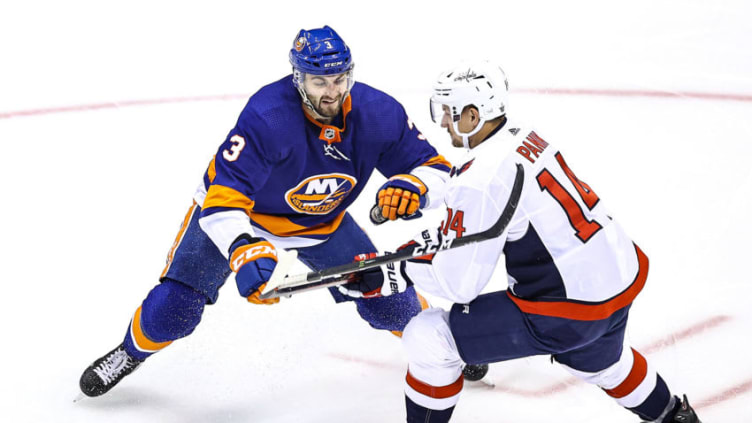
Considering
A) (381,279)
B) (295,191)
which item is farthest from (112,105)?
(381,279)

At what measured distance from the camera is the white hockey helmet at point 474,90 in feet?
7.50

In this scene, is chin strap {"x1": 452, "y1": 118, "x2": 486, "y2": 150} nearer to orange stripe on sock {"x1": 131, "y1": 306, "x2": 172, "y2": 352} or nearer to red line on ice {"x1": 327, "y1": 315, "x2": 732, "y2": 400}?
red line on ice {"x1": 327, "y1": 315, "x2": 732, "y2": 400}

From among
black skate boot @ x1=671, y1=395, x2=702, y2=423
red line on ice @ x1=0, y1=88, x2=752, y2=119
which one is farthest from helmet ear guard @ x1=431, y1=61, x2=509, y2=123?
red line on ice @ x1=0, y1=88, x2=752, y2=119

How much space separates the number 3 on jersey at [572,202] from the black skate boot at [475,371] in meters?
0.97

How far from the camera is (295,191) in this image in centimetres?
280

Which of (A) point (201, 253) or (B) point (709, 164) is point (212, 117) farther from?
(B) point (709, 164)

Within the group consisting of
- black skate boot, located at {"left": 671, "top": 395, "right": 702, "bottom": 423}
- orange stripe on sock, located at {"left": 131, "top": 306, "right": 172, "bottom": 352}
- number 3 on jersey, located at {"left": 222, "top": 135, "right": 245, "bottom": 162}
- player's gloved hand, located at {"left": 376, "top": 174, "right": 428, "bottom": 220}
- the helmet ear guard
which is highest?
the helmet ear guard

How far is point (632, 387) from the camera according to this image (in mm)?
2533

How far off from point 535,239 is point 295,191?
871 mm

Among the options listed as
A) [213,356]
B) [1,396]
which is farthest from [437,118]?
[1,396]

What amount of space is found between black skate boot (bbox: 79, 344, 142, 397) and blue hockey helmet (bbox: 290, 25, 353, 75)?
118 cm

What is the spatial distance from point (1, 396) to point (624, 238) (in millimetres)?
2120

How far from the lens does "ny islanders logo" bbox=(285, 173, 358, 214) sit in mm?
2793

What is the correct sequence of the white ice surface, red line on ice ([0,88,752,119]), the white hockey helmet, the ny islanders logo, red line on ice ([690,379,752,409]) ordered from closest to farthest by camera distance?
the white hockey helmet, the ny islanders logo, red line on ice ([690,379,752,409]), the white ice surface, red line on ice ([0,88,752,119])
